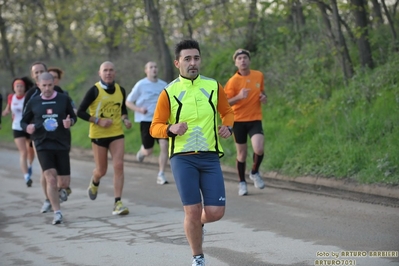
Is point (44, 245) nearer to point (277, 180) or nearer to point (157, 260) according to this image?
point (157, 260)

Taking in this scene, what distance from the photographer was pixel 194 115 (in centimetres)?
703

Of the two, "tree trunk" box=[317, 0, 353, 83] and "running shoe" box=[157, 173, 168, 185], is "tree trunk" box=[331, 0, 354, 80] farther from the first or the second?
"running shoe" box=[157, 173, 168, 185]

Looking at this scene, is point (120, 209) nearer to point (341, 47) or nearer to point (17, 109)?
point (17, 109)

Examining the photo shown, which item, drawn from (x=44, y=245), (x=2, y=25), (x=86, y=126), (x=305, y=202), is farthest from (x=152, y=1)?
(x=2, y=25)

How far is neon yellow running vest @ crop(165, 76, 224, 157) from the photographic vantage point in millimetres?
7008

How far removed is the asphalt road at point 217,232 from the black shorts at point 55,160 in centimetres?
70

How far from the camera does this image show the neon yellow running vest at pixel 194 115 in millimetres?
7008

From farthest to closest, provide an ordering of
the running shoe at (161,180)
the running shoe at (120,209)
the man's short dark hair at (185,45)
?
the running shoe at (161,180) < the running shoe at (120,209) < the man's short dark hair at (185,45)

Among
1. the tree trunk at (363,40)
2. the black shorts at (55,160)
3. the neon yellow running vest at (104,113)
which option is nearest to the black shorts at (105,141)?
the neon yellow running vest at (104,113)

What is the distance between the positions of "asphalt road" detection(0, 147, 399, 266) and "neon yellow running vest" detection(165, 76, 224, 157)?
1.19m

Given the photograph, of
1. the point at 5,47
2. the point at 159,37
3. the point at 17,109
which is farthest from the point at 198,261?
the point at 5,47

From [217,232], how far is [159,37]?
13256 millimetres

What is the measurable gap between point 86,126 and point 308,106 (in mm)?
11157

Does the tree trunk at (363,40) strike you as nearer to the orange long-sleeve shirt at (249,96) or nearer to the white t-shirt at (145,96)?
the white t-shirt at (145,96)
